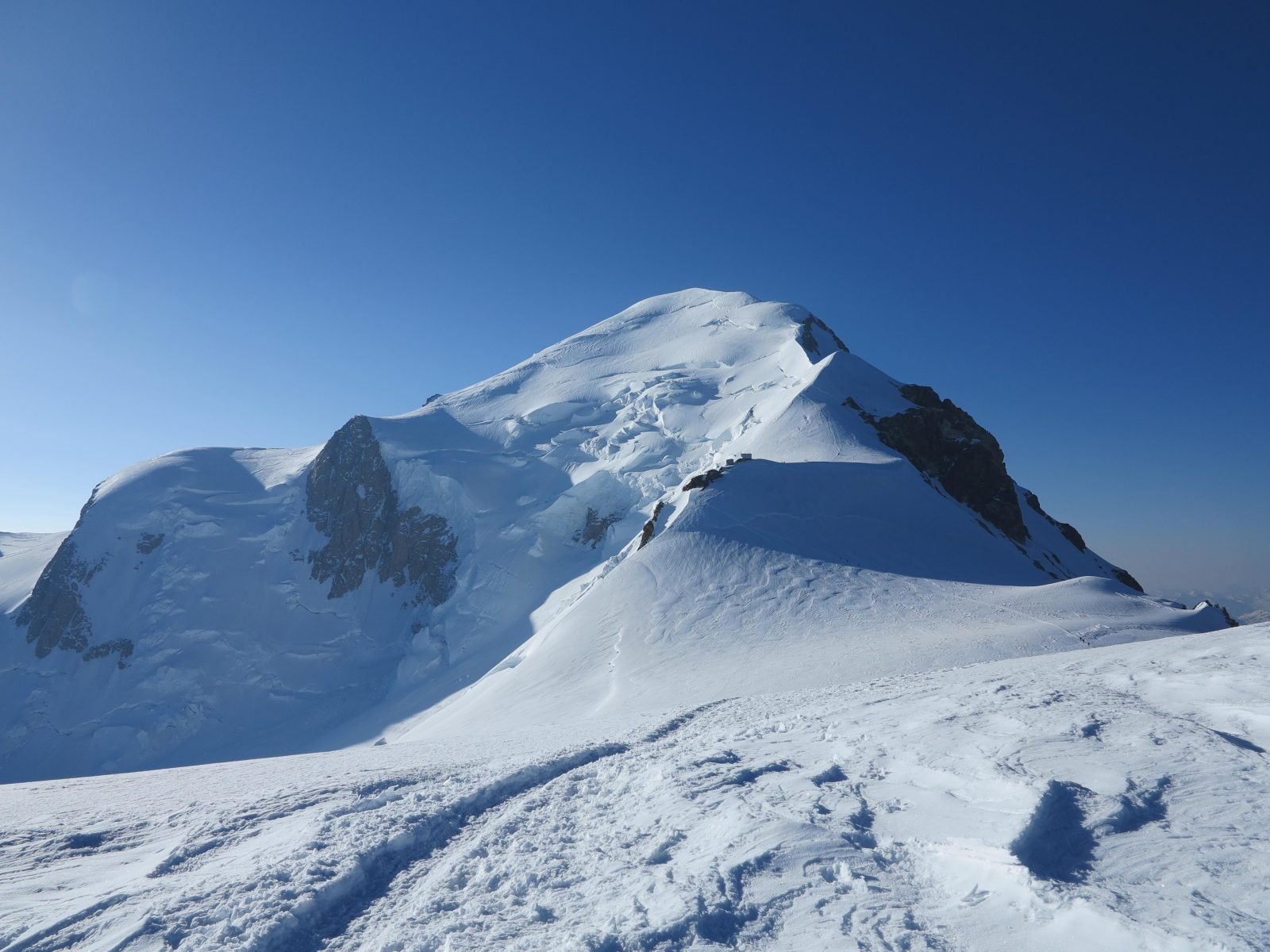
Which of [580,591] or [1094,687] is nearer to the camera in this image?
[1094,687]

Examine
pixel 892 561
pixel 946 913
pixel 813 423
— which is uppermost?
pixel 813 423

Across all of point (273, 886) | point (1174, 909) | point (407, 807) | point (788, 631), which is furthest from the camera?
point (788, 631)

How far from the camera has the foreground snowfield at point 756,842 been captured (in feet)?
14.9

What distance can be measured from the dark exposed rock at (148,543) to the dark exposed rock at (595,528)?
32035mm

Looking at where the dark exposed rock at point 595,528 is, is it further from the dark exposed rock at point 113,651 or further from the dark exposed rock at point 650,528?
the dark exposed rock at point 113,651

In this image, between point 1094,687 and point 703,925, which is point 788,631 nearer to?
point 1094,687

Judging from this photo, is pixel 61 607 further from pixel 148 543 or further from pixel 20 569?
pixel 20 569

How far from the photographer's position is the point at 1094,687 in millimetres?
9461

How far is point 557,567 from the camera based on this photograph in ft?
146

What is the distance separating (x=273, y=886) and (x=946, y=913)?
573 centimetres

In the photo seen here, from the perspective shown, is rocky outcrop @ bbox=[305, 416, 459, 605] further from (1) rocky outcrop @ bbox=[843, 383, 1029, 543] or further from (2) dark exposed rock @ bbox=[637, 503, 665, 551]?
(1) rocky outcrop @ bbox=[843, 383, 1029, 543]

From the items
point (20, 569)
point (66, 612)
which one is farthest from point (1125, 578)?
point (20, 569)

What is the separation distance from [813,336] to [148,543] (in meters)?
57.3

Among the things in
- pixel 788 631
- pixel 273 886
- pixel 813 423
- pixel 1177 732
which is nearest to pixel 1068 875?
pixel 1177 732
